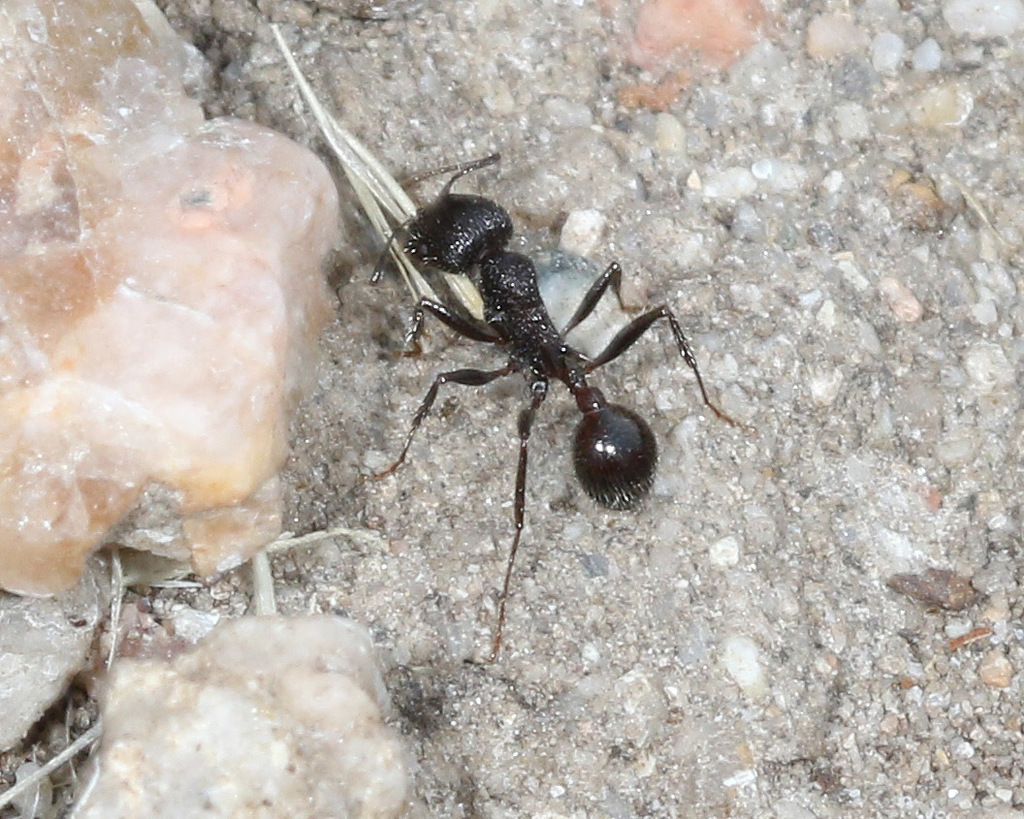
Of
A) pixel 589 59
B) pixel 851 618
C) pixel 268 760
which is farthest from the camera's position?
pixel 589 59

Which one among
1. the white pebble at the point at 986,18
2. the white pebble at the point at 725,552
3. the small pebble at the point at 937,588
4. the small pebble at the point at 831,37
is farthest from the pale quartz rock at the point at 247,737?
the white pebble at the point at 986,18

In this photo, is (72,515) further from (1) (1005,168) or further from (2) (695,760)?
(1) (1005,168)

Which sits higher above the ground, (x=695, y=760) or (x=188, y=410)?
(x=188, y=410)

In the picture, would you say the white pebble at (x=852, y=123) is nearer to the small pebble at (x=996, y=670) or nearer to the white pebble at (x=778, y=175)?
the white pebble at (x=778, y=175)

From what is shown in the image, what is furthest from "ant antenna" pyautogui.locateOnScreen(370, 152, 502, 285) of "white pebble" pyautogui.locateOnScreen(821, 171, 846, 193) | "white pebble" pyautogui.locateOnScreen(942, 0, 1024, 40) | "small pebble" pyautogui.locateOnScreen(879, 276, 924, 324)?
"white pebble" pyautogui.locateOnScreen(942, 0, 1024, 40)

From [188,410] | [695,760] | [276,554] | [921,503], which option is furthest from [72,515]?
[921,503]

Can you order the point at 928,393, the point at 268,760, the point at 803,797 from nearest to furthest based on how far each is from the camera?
the point at 268,760 → the point at 803,797 → the point at 928,393
